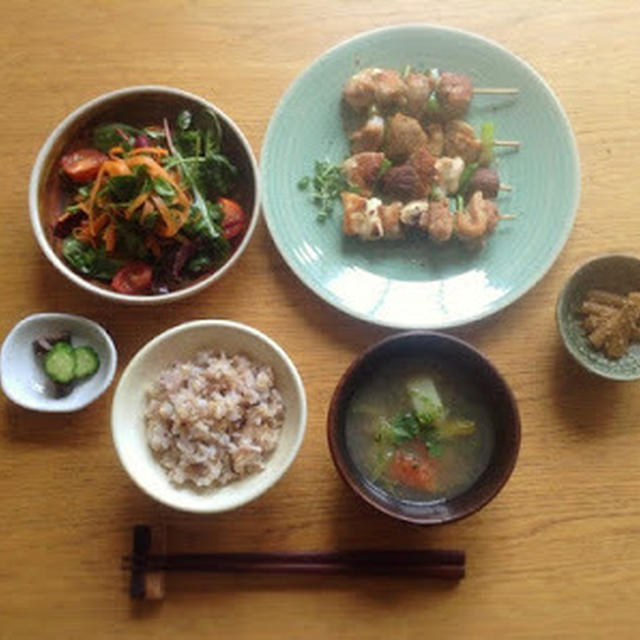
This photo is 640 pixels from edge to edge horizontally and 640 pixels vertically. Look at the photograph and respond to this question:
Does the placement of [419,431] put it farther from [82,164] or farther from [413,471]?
[82,164]

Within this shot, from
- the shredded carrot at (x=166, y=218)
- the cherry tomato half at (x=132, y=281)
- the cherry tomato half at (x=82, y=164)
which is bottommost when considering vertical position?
the cherry tomato half at (x=132, y=281)

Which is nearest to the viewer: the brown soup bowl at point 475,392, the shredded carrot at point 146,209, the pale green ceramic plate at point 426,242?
the brown soup bowl at point 475,392

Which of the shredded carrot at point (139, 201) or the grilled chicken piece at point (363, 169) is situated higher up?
the grilled chicken piece at point (363, 169)

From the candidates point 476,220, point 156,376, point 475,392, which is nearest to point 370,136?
point 476,220

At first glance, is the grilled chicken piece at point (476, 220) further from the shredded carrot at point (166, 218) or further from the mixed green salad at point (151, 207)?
the shredded carrot at point (166, 218)

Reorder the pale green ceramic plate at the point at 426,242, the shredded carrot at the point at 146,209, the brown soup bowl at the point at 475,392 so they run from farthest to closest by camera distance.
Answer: the pale green ceramic plate at the point at 426,242
the shredded carrot at the point at 146,209
the brown soup bowl at the point at 475,392

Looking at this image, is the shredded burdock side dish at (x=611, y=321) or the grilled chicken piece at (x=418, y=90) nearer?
the shredded burdock side dish at (x=611, y=321)

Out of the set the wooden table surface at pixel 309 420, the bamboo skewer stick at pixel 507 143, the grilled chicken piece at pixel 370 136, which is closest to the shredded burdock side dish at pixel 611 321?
the wooden table surface at pixel 309 420
